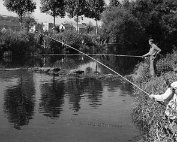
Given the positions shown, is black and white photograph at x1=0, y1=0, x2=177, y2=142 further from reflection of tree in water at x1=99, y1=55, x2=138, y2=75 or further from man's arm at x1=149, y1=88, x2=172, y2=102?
reflection of tree in water at x1=99, y1=55, x2=138, y2=75

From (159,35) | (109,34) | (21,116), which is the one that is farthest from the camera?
(159,35)

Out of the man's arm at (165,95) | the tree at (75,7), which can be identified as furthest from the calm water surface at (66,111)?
the tree at (75,7)

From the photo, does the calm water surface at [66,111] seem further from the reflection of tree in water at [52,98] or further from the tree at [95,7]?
the tree at [95,7]

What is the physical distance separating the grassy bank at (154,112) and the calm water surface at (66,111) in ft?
2.03

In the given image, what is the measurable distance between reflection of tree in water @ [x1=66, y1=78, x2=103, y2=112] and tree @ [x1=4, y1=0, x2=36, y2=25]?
49.0 metres

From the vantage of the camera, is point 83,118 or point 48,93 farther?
point 48,93

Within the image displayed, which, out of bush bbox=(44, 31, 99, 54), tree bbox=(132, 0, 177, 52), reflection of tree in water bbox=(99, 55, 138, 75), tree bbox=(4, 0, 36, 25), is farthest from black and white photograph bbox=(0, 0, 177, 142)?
tree bbox=(132, 0, 177, 52)

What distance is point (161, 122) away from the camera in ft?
39.5

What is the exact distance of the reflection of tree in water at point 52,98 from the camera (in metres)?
20.7

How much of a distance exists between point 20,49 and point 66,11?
25.4m

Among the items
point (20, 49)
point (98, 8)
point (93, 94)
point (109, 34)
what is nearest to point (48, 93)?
point (93, 94)

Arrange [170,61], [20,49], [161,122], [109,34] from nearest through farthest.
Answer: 1. [161,122]
2. [170,61]
3. [20,49]
4. [109,34]

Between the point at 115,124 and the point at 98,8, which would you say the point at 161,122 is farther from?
the point at 98,8

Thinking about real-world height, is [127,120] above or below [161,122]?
below
